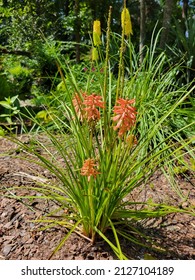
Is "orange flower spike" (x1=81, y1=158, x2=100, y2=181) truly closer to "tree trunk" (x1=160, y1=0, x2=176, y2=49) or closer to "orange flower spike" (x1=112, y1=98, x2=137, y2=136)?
"orange flower spike" (x1=112, y1=98, x2=137, y2=136)

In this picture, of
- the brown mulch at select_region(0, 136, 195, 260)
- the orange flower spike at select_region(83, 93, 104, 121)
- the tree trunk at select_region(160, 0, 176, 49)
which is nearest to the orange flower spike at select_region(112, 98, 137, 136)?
the orange flower spike at select_region(83, 93, 104, 121)

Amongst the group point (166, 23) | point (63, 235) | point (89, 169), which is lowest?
point (63, 235)

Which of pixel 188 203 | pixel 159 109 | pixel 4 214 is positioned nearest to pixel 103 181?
pixel 4 214

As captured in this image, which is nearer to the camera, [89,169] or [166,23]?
[89,169]

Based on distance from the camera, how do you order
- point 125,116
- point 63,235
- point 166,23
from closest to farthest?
point 125,116, point 63,235, point 166,23

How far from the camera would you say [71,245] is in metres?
1.43

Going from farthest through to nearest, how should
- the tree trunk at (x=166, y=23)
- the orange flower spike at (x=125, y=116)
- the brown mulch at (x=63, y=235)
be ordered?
the tree trunk at (x=166, y=23)
the brown mulch at (x=63, y=235)
the orange flower spike at (x=125, y=116)

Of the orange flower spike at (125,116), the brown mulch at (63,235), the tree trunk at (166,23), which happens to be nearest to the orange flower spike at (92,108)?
the orange flower spike at (125,116)

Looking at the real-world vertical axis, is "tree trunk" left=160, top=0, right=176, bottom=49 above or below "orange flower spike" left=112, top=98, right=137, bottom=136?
above

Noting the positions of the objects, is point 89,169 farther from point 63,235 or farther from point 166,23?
point 166,23

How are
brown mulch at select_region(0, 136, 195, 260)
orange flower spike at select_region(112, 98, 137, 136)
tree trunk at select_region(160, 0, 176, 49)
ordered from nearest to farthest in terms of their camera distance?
orange flower spike at select_region(112, 98, 137, 136)
brown mulch at select_region(0, 136, 195, 260)
tree trunk at select_region(160, 0, 176, 49)

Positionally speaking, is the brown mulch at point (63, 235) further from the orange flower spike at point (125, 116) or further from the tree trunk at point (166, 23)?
the tree trunk at point (166, 23)

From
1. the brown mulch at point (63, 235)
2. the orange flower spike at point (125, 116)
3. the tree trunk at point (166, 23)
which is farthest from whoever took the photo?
the tree trunk at point (166, 23)

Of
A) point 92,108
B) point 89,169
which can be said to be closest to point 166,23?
point 92,108
